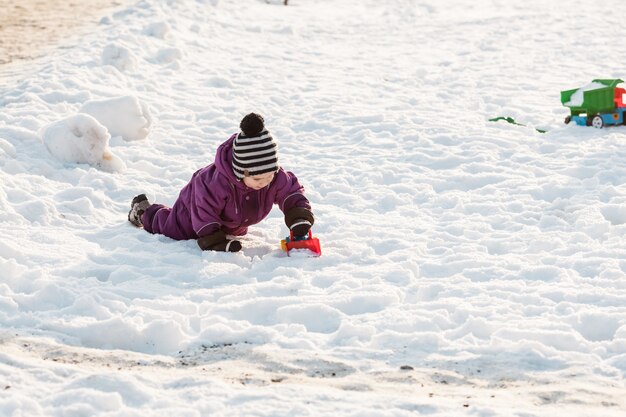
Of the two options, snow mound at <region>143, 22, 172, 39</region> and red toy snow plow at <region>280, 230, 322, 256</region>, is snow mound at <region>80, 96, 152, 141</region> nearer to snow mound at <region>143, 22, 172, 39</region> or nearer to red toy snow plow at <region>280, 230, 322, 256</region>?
red toy snow plow at <region>280, 230, 322, 256</region>

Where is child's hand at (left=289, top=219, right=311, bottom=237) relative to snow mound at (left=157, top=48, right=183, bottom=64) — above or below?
below

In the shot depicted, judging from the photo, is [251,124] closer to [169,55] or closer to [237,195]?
[237,195]

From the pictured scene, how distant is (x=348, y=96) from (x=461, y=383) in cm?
647

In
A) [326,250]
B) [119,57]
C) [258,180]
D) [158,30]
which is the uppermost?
[158,30]

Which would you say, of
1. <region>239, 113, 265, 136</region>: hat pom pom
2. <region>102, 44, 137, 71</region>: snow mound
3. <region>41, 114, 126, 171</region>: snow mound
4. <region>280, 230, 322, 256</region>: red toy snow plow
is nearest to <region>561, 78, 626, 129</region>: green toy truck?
<region>280, 230, 322, 256</region>: red toy snow plow

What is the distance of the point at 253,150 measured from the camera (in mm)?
5000

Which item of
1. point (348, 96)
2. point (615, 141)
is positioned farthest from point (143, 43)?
point (615, 141)

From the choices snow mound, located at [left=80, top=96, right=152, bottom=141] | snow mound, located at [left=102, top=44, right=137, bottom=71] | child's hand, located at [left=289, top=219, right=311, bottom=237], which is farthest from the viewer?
snow mound, located at [left=102, top=44, right=137, bottom=71]

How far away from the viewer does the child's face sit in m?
5.09

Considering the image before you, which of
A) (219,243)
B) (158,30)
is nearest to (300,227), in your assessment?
(219,243)

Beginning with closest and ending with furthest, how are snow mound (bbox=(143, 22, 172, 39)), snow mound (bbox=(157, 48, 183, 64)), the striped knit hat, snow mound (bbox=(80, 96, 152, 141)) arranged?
the striped knit hat
snow mound (bbox=(80, 96, 152, 141))
snow mound (bbox=(157, 48, 183, 64))
snow mound (bbox=(143, 22, 172, 39))

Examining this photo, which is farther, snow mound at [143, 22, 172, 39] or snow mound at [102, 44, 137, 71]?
snow mound at [143, 22, 172, 39]

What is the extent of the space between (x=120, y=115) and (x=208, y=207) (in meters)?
2.81

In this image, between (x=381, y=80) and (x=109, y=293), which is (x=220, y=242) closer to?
(x=109, y=293)
